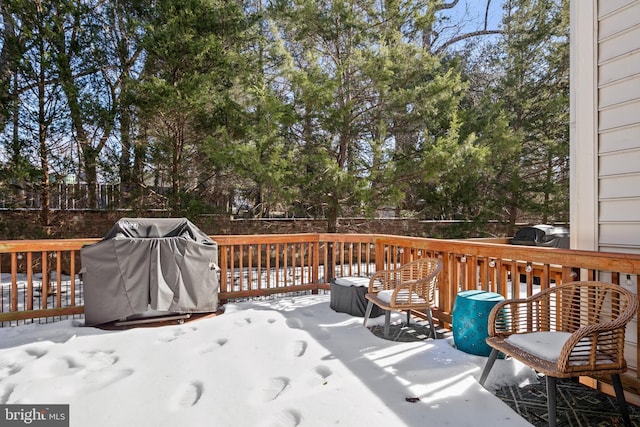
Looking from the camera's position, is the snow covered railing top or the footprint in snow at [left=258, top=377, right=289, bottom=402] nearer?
the footprint in snow at [left=258, top=377, right=289, bottom=402]

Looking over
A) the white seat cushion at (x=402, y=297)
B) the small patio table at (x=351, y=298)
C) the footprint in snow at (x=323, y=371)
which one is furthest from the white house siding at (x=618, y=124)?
the small patio table at (x=351, y=298)

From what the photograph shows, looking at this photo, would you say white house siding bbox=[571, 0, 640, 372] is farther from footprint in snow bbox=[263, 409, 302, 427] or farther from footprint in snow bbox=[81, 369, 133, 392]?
footprint in snow bbox=[81, 369, 133, 392]

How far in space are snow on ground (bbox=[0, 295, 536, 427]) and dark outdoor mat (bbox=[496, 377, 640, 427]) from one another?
97mm

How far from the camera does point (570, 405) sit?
6.93ft

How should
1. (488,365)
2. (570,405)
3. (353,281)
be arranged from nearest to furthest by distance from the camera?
(570,405)
(488,365)
(353,281)

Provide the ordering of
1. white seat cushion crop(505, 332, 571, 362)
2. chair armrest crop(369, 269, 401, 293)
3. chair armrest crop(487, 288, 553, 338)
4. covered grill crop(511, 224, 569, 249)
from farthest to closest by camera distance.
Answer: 1. covered grill crop(511, 224, 569, 249)
2. chair armrest crop(369, 269, 401, 293)
3. chair armrest crop(487, 288, 553, 338)
4. white seat cushion crop(505, 332, 571, 362)

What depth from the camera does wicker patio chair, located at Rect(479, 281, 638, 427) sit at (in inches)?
67.5

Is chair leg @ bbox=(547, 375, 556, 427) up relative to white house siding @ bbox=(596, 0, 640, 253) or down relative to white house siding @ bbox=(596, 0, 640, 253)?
down

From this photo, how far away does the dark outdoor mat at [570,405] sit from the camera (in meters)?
1.93

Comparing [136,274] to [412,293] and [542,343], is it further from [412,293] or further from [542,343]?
[542,343]

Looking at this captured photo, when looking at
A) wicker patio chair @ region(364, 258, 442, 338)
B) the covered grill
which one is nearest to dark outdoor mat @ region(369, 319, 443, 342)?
wicker patio chair @ region(364, 258, 442, 338)

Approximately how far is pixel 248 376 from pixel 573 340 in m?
1.88

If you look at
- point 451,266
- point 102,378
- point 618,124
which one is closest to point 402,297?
point 451,266

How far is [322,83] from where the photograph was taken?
20.9ft
